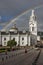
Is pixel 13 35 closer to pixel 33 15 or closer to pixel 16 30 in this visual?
pixel 16 30

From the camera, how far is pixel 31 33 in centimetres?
15525

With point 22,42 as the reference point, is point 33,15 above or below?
above

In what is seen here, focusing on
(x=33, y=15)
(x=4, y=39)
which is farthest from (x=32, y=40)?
(x=33, y=15)

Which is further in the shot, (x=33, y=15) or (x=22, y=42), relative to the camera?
(x=22, y=42)

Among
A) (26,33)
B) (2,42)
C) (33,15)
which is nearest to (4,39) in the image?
(2,42)

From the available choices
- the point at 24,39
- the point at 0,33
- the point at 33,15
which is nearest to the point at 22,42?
the point at 24,39

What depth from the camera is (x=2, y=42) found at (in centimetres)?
16088

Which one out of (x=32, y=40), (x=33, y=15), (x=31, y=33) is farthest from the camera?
(x=32, y=40)

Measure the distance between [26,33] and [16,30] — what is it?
10.6 m

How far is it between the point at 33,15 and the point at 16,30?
51525 millimetres

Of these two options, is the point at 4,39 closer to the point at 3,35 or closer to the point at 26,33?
the point at 3,35

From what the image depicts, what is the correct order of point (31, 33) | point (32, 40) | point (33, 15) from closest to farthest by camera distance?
1. point (33, 15)
2. point (31, 33)
3. point (32, 40)

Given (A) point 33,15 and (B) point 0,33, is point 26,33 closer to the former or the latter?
(B) point 0,33

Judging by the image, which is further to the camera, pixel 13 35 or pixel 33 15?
pixel 13 35
